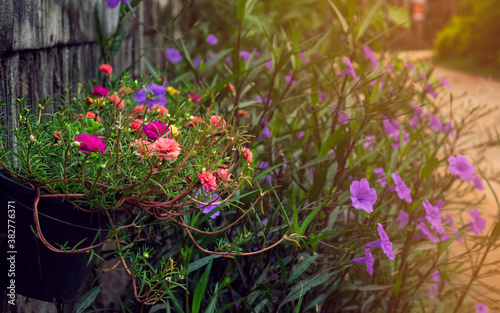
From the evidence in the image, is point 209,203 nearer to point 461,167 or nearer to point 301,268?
point 301,268

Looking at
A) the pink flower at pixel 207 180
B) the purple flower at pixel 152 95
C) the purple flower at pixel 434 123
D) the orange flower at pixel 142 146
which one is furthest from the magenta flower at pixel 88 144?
the purple flower at pixel 434 123

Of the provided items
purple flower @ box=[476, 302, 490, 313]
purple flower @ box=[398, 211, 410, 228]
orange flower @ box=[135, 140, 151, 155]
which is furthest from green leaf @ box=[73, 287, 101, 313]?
purple flower @ box=[476, 302, 490, 313]

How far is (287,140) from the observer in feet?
6.07

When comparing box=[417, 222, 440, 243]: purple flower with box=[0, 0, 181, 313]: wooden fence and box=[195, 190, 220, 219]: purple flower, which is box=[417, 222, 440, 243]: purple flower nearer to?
box=[195, 190, 220, 219]: purple flower

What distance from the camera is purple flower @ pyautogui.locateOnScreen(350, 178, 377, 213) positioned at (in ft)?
3.67

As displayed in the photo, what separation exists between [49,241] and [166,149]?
0.30 m

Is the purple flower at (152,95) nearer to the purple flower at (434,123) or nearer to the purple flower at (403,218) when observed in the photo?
the purple flower at (403,218)

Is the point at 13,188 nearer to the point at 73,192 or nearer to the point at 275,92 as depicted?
the point at 73,192

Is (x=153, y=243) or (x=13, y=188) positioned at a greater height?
(x=13, y=188)

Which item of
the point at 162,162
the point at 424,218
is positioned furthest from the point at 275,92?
the point at 162,162

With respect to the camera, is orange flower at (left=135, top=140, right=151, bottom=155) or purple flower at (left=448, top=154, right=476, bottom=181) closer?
orange flower at (left=135, top=140, right=151, bottom=155)

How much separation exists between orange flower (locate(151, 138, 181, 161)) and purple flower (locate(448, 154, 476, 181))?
960 mm

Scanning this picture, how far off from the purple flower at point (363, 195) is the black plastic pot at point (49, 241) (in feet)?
1.92

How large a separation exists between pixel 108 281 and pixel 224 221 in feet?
1.48
